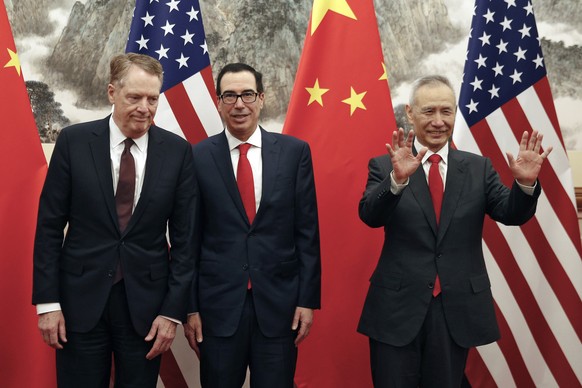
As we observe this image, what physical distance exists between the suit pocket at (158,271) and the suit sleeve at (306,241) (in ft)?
1.71

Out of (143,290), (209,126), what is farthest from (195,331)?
(209,126)

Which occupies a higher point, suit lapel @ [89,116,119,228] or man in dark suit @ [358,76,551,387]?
suit lapel @ [89,116,119,228]

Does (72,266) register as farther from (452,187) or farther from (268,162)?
(452,187)

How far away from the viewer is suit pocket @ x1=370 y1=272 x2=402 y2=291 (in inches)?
88.1

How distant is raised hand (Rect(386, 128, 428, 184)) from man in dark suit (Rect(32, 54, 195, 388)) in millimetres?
789

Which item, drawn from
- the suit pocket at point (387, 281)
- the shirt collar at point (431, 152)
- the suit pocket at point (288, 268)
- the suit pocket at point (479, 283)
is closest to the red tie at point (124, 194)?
the suit pocket at point (288, 268)

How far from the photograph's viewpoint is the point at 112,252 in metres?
2.11

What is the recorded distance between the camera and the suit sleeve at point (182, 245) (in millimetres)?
2172

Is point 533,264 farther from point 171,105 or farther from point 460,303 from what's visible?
point 171,105

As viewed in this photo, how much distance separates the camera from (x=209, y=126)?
308 centimetres

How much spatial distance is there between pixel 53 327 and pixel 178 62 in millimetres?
1512

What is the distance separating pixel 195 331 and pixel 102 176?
2.21 feet

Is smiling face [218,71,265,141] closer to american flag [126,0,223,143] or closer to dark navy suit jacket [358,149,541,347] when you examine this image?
dark navy suit jacket [358,149,541,347]

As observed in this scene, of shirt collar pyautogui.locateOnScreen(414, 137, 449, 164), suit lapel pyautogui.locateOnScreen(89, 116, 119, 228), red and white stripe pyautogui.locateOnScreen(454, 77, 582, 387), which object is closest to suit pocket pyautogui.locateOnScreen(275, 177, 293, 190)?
shirt collar pyautogui.locateOnScreen(414, 137, 449, 164)
